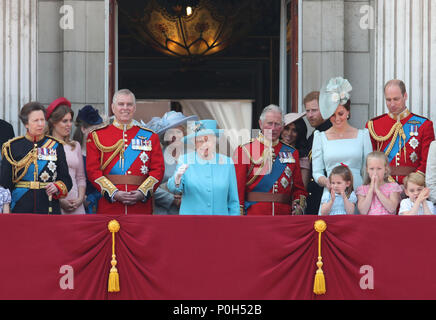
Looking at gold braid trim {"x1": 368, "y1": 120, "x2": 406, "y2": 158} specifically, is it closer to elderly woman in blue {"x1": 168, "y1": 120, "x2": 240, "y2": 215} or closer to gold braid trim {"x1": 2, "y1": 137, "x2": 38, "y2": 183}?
elderly woman in blue {"x1": 168, "y1": 120, "x2": 240, "y2": 215}

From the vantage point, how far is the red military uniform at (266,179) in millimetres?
7984

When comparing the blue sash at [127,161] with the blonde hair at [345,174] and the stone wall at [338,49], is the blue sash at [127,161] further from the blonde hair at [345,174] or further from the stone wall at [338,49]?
the stone wall at [338,49]

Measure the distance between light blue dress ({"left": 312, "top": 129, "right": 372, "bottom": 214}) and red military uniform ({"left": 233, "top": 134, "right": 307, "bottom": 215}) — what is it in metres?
0.29

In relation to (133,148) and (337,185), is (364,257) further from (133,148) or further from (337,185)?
(133,148)

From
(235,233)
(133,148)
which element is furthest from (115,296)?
(133,148)

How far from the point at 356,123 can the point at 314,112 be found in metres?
1.32

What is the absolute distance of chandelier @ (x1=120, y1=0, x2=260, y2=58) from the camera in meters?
14.1

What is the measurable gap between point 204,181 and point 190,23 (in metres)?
7.49

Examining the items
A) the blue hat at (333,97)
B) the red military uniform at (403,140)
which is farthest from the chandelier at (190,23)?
the red military uniform at (403,140)

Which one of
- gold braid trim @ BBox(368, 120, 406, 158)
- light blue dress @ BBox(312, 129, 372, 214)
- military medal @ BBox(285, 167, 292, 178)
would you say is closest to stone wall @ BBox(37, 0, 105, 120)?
military medal @ BBox(285, 167, 292, 178)

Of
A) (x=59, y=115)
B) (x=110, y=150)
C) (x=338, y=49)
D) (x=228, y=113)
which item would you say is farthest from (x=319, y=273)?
(x=228, y=113)
